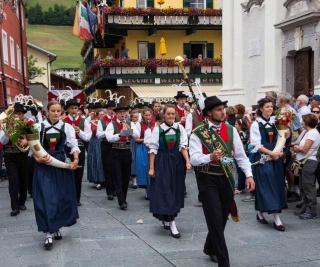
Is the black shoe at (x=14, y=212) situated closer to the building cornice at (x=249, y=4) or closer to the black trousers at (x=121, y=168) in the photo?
the black trousers at (x=121, y=168)

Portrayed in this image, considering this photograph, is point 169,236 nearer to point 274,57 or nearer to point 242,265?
point 242,265

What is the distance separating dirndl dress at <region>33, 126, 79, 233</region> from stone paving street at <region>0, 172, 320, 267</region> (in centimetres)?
33

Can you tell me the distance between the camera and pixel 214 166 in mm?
5824

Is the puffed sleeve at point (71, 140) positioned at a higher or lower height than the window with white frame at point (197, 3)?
lower

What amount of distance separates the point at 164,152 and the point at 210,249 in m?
2.21

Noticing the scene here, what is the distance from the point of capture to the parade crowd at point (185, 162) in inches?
229

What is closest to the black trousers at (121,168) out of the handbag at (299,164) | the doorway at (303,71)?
the handbag at (299,164)

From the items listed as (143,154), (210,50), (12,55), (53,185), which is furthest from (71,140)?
(210,50)

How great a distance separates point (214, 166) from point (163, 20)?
2617 cm

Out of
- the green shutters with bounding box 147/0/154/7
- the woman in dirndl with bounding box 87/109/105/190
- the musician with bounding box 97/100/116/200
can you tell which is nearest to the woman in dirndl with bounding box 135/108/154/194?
the musician with bounding box 97/100/116/200

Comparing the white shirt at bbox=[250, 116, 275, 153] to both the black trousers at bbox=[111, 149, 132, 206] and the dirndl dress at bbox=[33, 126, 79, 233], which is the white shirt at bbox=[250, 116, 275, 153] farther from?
the black trousers at bbox=[111, 149, 132, 206]

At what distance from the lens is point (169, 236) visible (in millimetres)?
7578

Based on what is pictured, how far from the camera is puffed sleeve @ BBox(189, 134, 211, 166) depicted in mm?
5739

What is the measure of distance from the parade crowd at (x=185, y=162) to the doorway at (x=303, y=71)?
5.44 meters
